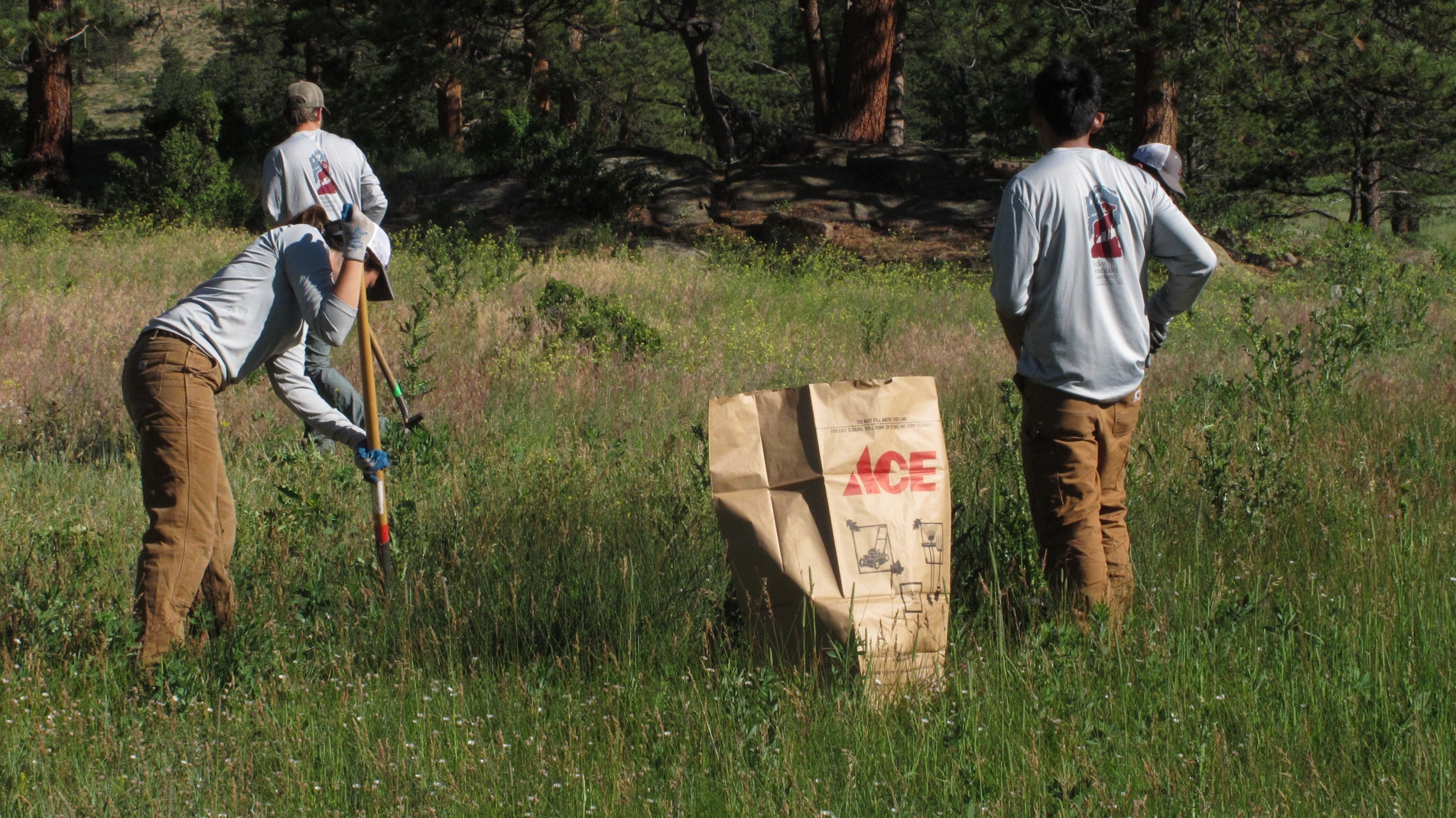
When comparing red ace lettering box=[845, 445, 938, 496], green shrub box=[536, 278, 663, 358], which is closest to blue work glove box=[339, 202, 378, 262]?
red ace lettering box=[845, 445, 938, 496]

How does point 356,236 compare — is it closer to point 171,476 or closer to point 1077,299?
point 171,476

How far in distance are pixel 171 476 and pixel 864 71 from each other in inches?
701

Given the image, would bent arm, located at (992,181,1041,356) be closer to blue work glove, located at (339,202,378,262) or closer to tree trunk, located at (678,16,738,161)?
blue work glove, located at (339,202,378,262)

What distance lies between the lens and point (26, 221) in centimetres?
1497

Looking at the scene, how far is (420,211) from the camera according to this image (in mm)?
17188

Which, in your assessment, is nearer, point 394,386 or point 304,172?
point 394,386

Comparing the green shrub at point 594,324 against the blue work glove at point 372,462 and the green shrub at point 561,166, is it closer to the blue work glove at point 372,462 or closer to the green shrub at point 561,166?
the blue work glove at point 372,462

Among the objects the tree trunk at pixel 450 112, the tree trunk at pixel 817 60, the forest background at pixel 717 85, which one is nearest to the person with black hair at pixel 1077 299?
the forest background at pixel 717 85

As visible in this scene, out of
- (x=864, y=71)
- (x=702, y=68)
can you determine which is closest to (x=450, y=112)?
(x=702, y=68)

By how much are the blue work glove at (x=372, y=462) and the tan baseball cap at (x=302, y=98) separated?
249 centimetres

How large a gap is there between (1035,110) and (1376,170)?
27.3m

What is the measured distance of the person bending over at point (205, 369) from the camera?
3469mm

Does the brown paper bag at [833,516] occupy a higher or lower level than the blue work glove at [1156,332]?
lower

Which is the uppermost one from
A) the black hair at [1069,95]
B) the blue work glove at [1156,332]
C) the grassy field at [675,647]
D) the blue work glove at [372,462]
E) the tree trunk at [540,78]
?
the tree trunk at [540,78]
